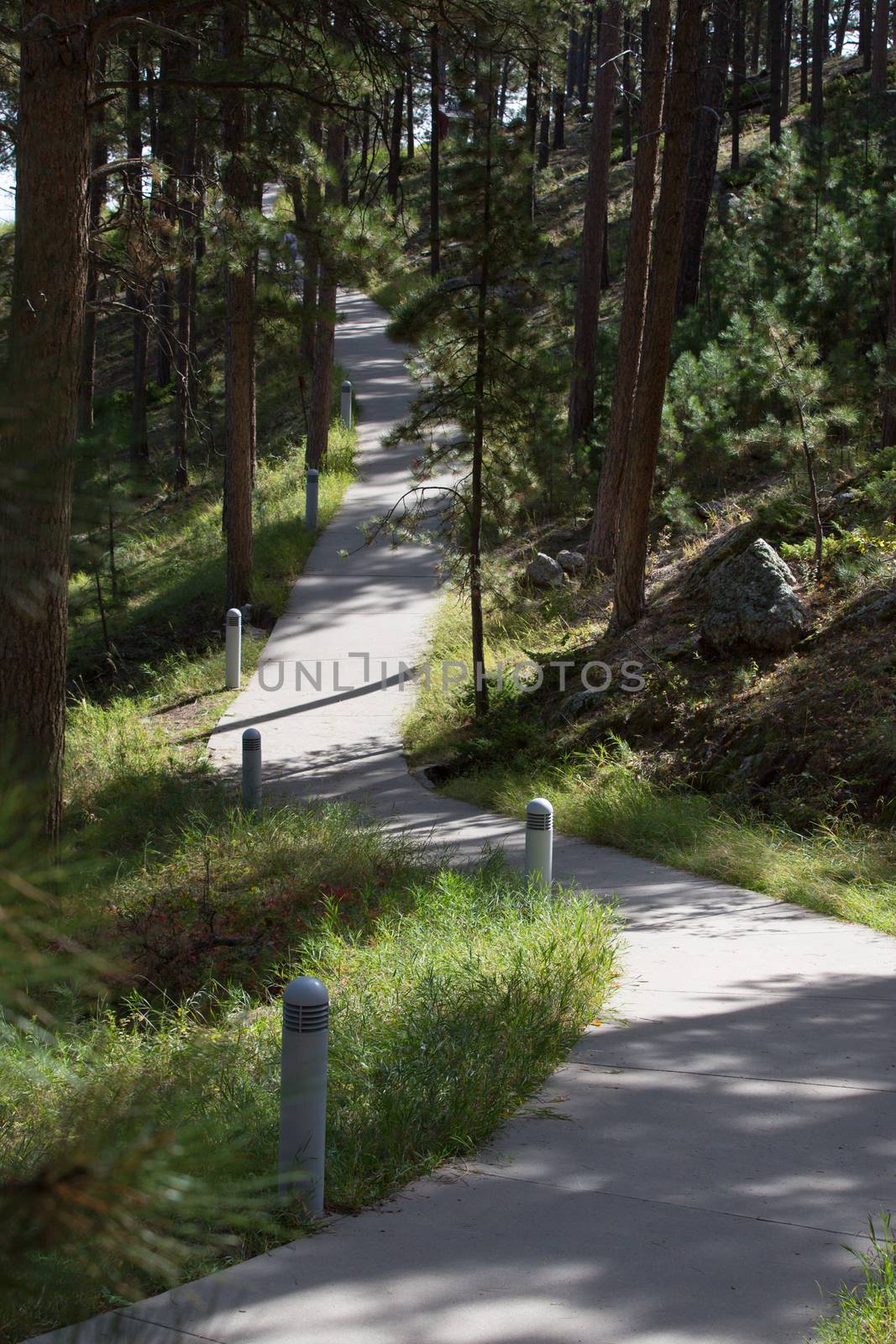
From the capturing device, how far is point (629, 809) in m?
10.1

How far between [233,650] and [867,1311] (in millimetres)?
12815

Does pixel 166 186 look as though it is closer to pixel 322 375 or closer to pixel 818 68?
pixel 322 375

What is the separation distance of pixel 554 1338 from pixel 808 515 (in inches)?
439

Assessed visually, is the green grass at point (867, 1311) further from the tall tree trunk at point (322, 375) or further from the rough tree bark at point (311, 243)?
the tall tree trunk at point (322, 375)

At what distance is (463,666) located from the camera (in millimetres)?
15156

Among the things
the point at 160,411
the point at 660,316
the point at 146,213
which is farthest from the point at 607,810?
the point at 160,411

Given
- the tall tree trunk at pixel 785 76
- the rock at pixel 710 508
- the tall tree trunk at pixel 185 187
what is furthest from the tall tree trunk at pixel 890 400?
the tall tree trunk at pixel 785 76

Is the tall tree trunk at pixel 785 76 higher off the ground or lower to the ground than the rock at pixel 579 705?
higher

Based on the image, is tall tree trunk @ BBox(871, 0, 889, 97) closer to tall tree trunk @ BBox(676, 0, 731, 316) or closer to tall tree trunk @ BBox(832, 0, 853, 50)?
tall tree trunk @ BBox(676, 0, 731, 316)

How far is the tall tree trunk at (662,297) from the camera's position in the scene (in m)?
12.5

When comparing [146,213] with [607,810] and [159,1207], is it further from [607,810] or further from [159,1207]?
[159,1207]

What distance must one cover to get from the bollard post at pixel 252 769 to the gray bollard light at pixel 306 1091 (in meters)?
6.24

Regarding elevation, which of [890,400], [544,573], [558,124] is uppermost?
[558,124]

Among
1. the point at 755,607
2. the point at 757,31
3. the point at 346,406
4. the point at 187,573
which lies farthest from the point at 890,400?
the point at 757,31
